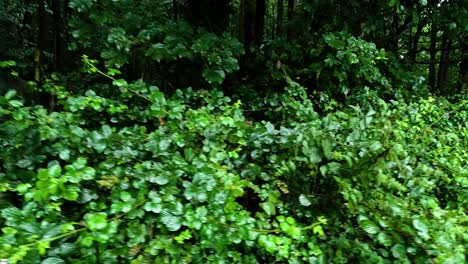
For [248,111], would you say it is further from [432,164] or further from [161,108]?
[432,164]

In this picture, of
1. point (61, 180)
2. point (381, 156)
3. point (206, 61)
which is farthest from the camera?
point (206, 61)

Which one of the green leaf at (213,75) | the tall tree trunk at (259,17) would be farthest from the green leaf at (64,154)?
the tall tree trunk at (259,17)

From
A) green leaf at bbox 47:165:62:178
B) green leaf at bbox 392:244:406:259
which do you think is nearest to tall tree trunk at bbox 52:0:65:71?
green leaf at bbox 47:165:62:178

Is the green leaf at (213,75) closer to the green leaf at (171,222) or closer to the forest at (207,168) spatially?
the forest at (207,168)

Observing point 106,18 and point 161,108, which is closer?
point 161,108

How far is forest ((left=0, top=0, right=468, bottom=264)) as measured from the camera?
62.8 inches

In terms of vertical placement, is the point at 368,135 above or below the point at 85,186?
above

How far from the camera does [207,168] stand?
188 centimetres

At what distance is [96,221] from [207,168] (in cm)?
60

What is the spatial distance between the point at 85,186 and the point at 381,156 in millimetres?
1449

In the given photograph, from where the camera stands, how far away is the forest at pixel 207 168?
1.59 meters

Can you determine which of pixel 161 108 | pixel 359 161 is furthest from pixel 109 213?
pixel 359 161

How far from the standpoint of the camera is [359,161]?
1.95 m

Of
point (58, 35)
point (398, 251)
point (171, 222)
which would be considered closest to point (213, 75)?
point (171, 222)
